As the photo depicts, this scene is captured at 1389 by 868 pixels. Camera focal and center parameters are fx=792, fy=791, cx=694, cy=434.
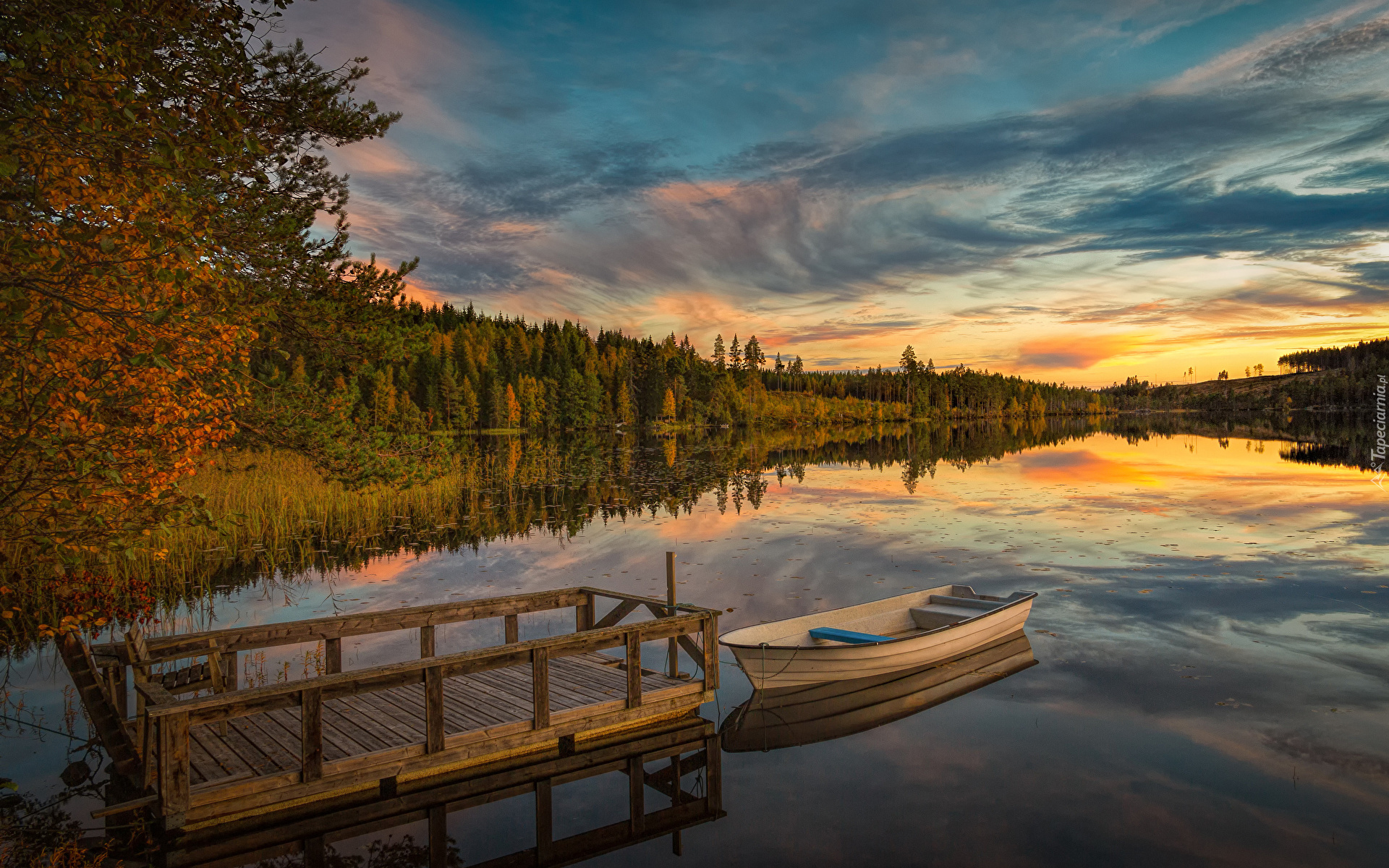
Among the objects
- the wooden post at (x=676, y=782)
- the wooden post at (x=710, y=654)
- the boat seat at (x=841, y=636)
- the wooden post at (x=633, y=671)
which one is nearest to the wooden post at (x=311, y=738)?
the wooden post at (x=633, y=671)

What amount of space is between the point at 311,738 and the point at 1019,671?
11.9 metres

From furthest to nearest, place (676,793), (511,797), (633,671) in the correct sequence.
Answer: (633,671) → (676,793) → (511,797)

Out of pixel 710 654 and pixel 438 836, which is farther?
pixel 710 654

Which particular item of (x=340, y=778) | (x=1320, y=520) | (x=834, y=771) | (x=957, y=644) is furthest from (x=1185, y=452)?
(x=340, y=778)

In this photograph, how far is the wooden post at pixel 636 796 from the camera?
31.1 ft

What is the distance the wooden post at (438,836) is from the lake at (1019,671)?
0.15 m

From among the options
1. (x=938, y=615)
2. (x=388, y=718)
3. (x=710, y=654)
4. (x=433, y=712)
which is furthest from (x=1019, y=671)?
(x=388, y=718)

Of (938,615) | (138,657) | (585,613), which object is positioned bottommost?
(938,615)

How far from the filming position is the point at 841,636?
14445mm

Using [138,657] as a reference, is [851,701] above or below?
below

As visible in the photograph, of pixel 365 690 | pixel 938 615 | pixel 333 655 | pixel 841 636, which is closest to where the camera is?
pixel 365 690

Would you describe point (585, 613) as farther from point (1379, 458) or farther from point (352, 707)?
point (1379, 458)

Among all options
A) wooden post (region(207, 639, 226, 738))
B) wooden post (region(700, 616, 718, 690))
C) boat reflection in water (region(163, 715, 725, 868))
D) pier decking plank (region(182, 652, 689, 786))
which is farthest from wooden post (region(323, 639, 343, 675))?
wooden post (region(700, 616, 718, 690))

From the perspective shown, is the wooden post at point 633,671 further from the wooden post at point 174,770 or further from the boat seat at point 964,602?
the boat seat at point 964,602
